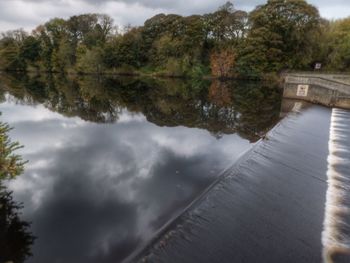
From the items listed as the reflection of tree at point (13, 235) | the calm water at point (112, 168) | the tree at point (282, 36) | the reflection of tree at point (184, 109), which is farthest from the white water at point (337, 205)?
the tree at point (282, 36)

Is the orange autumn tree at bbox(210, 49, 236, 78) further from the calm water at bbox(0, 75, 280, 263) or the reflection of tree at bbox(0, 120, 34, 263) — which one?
the reflection of tree at bbox(0, 120, 34, 263)

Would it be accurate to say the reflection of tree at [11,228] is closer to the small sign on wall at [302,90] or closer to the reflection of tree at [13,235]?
the reflection of tree at [13,235]

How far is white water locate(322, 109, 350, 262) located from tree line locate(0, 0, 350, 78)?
29739 mm

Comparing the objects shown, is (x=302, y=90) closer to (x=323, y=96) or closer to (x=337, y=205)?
(x=323, y=96)

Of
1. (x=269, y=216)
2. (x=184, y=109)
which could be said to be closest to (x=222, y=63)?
(x=184, y=109)

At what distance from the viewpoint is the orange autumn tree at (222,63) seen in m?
38.1

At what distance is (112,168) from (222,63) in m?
34.6

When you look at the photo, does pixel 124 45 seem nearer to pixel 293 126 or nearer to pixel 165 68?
pixel 165 68

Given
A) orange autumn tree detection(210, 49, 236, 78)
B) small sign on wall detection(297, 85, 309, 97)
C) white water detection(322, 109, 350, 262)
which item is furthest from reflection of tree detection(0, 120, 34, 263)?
orange autumn tree detection(210, 49, 236, 78)

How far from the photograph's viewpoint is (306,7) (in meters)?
34.3

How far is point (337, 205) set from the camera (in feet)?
17.7

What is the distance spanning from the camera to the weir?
4062 mm

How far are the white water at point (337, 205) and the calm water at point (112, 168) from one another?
289cm

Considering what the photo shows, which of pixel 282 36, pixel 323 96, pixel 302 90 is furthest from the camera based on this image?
pixel 282 36
